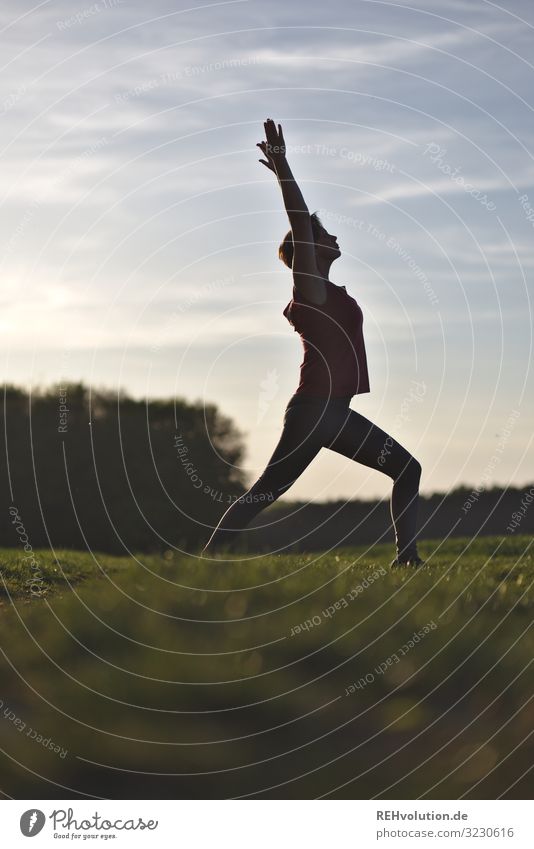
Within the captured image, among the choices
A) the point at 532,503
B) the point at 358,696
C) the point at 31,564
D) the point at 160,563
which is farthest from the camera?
the point at 532,503

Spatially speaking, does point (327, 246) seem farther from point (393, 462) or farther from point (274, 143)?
point (393, 462)

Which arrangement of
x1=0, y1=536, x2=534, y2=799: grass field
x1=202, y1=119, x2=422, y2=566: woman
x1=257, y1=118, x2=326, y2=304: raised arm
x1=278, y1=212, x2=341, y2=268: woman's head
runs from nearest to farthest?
x1=0, y1=536, x2=534, y2=799: grass field, x1=257, y1=118, x2=326, y2=304: raised arm, x1=202, y1=119, x2=422, y2=566: woman, x1=278, y1=212, x2=341, y2=268: woman's head

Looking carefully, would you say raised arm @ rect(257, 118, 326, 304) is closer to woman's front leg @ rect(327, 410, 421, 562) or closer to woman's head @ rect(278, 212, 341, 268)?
woman's head @ rect(278, 212, 341, 268)

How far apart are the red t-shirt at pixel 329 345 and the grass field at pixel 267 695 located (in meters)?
2.01

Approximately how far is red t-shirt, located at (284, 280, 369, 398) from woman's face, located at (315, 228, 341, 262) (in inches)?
12.8

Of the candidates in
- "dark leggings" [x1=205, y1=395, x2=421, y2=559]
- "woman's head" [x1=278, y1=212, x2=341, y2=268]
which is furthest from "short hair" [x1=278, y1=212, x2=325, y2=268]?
"dark leggings" [x1=205, y1=395, x2=421, y2=559]

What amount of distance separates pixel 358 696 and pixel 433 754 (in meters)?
0.51

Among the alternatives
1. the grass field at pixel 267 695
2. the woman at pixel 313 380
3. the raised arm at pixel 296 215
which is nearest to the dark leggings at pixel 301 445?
the woman at pixel 313 380

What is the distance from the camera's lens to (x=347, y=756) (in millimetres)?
4047

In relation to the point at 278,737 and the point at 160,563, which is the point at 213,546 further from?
the point at 278,737

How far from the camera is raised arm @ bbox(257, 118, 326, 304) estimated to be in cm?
748

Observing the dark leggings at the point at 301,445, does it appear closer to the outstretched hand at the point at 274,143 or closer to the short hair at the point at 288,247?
the short hair at the point at 288,247

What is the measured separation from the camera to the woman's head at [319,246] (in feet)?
26.5

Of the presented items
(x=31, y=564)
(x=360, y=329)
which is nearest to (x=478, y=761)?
(x=360, y=329)
